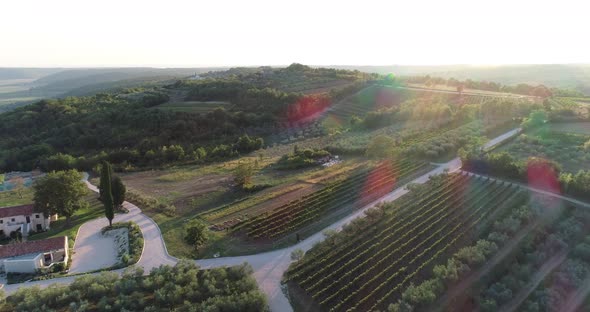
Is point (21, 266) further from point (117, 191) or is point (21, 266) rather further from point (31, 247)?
point (117, 191)

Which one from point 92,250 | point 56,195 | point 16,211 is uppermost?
point 56,195

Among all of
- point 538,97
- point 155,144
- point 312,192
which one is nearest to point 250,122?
point 155,144

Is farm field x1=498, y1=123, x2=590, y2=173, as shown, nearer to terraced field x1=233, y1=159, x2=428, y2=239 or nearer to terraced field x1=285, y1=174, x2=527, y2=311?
terraced field x1=285, y1=174, x2=527, y2=311

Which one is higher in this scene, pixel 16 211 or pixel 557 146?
pixel 557 146

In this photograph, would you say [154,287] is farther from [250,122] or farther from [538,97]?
[538,97]

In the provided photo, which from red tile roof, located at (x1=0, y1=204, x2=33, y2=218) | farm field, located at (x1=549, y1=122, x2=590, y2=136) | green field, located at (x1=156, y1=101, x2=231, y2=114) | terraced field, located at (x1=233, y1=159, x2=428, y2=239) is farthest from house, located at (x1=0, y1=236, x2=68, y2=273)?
farm field, located at (x1=549, y1=122, x2=590, y2=136)

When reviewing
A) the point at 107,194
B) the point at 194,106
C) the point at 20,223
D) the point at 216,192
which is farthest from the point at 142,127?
the point at 107,194
